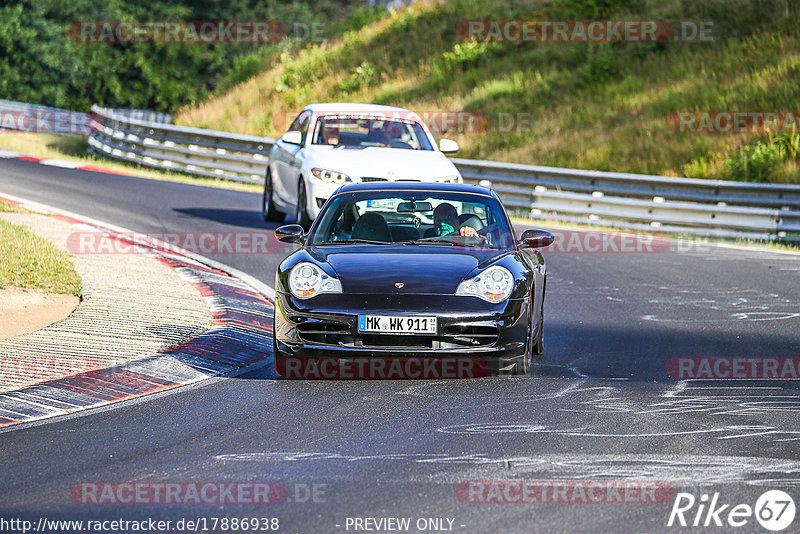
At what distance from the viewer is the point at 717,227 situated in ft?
68.4

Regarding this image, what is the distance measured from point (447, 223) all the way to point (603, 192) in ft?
44.2

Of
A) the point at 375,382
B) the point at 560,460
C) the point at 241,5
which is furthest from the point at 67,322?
the point at 241,5

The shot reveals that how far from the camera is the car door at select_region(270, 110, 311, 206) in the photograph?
16.9 m

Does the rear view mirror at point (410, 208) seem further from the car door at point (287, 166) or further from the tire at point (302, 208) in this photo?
the car door at point (287, 166)

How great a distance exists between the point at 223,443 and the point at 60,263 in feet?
20.9

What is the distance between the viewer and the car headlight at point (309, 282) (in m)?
8.77

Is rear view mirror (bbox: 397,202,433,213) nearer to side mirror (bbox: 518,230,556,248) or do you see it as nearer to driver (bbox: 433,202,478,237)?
driver (bbox: 433,202,478,237)

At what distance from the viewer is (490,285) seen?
348 inches

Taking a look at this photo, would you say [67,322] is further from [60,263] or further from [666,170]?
[666,170]

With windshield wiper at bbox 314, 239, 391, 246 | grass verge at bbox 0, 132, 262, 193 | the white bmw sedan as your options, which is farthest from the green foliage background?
windshield wiper at bbox 314, 239, 391, 246

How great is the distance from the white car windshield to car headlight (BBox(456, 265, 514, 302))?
7.77 m
